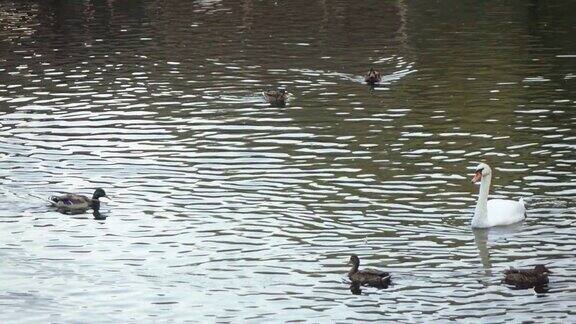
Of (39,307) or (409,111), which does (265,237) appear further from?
(409,111)

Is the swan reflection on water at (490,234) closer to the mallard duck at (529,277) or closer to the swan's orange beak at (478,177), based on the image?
the swan's orange beak at (478,177)

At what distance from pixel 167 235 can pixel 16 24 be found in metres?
43.8

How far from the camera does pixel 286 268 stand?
2808 centimetres

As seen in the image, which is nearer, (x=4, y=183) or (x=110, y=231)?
(x=110, y=231)

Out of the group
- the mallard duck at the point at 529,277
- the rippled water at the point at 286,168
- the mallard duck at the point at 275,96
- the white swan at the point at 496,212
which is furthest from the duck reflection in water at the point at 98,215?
the mallard duck at the point at 275,96

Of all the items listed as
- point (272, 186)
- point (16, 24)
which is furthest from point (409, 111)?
point (16, 24)

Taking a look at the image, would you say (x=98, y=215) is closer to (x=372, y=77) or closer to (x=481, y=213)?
(x=481, y=213)

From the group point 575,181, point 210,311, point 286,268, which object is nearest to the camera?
point 210,311

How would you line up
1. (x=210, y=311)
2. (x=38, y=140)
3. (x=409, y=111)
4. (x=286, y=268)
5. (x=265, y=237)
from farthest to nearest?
1. (x=409, y=111)
2. (x=38, y=140)
3. (x=265, y=237)
4. (x=286, y=268)
5. (x=210, y=311)

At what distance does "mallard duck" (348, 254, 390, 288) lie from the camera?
26.6 metres

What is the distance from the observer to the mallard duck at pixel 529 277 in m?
26.1

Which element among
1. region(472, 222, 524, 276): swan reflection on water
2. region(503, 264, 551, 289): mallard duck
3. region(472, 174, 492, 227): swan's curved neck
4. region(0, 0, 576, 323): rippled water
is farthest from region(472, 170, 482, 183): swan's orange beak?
region(503, 264, 551, 289): mallard duck

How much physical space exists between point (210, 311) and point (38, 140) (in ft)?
57.1

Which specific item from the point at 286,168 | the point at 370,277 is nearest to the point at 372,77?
the point at 286,168
